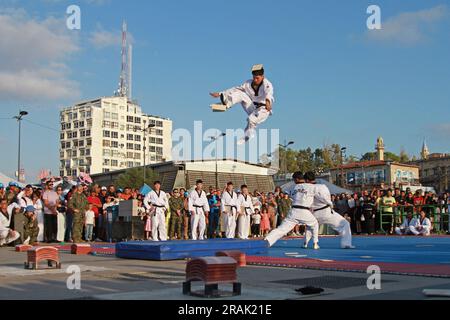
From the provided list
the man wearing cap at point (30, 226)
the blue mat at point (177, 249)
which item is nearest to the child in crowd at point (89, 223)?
the man wearing cap at point (30, 226)

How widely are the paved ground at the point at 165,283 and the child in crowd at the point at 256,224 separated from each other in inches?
440

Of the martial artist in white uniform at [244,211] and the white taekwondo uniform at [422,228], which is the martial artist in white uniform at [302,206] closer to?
the martial artist in white uniform at [244,211]

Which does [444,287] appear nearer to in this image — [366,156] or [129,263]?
[129,263]

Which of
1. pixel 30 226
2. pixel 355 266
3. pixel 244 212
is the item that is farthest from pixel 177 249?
pixel 244 212

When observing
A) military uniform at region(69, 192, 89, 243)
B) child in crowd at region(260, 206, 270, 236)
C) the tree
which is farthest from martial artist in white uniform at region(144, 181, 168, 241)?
the tree

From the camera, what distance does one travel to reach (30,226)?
15586 mm

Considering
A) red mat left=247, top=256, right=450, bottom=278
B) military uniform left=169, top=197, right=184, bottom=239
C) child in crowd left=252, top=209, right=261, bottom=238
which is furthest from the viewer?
child in crowd left=252, top=209, right=261, bottom=238

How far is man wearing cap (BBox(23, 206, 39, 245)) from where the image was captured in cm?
1543

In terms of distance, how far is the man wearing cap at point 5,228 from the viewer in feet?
50.0

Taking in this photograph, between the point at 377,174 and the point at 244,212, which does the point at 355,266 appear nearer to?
the point at 244,212

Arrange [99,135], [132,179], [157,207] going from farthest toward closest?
[99,135]
[132,179]
[157,207]

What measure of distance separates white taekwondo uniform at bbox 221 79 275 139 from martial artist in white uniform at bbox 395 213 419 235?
13.4m

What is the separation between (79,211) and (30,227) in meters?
1.58

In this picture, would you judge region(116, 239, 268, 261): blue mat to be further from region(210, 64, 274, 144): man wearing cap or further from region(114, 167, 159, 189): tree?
region(114, 167, 159, 189): tree
